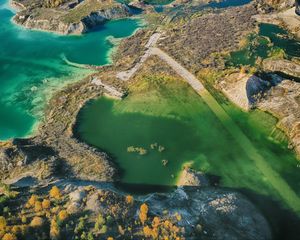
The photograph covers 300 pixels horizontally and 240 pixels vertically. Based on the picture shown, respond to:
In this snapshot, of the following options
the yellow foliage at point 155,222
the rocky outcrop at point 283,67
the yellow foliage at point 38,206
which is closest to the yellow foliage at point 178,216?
the yellow foliage at point 155,222

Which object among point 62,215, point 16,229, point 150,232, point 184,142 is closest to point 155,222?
point 150,232

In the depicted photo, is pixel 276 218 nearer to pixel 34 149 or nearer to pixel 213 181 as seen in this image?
pixel 213 181

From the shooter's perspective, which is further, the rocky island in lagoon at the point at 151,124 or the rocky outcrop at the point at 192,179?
the rocky outcrop at the point at 192,179

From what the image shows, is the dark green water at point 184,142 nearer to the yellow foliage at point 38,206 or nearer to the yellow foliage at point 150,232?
A: the yellow foliage at point 150,232

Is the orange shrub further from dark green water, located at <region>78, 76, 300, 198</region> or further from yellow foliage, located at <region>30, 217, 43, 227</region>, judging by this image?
dark green water, located at <region>78, 76, 300, 198</region>

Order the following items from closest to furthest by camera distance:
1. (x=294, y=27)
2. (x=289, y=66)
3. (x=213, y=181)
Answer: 1. (x=213, y=181)
2. (x=289, y=66)
3. (x=294, y=27)

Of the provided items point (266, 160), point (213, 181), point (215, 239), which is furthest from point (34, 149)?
point (266, 160)
